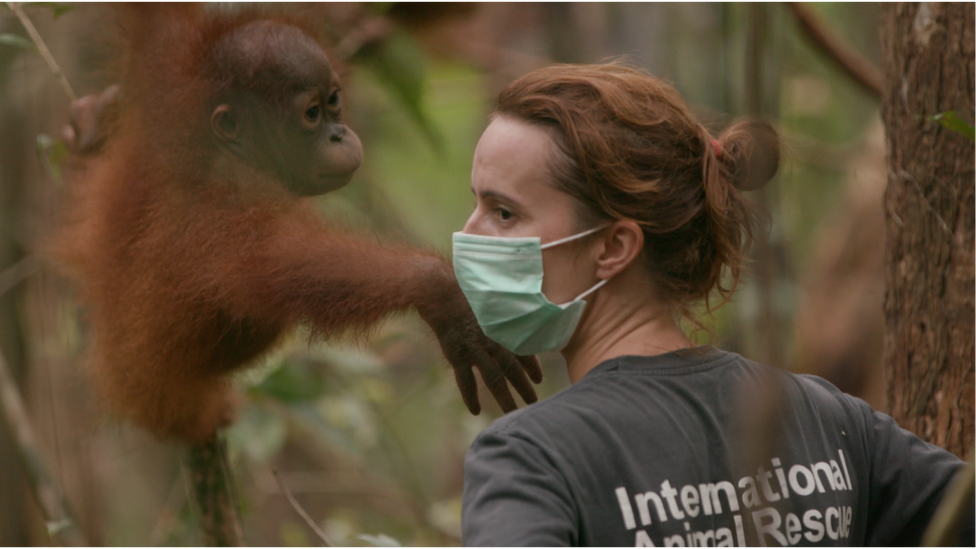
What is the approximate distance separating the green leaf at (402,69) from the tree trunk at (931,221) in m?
1.82

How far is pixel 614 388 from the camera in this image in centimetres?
153

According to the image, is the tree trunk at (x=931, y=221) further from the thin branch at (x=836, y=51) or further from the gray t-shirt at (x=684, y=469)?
the thin branch at (x=836, y=51)

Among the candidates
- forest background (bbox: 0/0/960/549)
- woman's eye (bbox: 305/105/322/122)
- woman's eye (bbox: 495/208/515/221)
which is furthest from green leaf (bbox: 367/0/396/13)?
woman's eye (bbox: 495/208/515/221)

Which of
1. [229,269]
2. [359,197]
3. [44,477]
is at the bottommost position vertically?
[359,197]

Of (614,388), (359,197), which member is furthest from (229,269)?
(359,197)

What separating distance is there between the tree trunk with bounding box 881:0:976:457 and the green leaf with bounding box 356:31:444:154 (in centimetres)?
182

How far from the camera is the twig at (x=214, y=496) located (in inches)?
111

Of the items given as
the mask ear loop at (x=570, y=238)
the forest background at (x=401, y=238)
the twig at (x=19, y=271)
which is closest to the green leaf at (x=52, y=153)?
the forest background at (x=401, y=238)

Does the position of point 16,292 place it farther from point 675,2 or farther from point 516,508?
point 675,2

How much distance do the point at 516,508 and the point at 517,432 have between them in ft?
0.46

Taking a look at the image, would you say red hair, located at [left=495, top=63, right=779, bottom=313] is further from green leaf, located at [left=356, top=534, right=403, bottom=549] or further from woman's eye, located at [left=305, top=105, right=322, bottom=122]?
woman's eye, located at [left=305, top=105, right=322, bottom=122]

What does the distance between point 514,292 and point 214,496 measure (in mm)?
1551

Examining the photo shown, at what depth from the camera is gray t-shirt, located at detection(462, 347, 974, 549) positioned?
4.42 feet

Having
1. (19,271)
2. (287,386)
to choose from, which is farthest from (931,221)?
(19,271)
